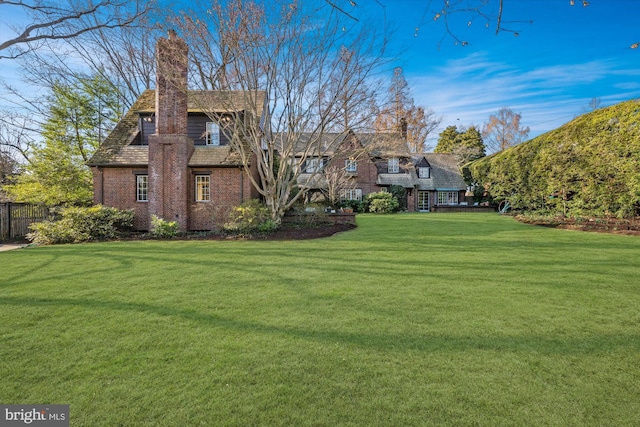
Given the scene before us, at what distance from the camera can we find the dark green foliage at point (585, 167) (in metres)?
13.4

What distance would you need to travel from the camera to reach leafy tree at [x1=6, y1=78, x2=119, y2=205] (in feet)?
56.7

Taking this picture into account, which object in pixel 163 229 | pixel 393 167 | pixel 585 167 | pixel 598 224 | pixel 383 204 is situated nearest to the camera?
pixel 163 229

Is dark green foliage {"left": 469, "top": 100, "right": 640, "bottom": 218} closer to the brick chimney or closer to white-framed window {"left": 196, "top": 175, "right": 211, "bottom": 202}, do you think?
white-framed window {"left": 196, "top": 175, "right": 211, "bottom": 202}

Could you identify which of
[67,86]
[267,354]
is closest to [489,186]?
[267,354]

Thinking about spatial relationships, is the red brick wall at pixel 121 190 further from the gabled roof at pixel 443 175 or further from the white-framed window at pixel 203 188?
the gabled roof at pixel 443 175

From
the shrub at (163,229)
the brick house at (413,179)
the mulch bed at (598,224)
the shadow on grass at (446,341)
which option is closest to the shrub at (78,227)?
the shrub at (163,229)

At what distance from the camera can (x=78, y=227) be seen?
501 inches

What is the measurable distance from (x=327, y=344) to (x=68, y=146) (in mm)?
24949

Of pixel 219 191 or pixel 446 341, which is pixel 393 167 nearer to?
pixel 219 191

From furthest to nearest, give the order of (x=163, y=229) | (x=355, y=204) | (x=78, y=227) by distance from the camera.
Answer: (x=355, y=204)
(x=163, y=229)
(x=78, y=227)

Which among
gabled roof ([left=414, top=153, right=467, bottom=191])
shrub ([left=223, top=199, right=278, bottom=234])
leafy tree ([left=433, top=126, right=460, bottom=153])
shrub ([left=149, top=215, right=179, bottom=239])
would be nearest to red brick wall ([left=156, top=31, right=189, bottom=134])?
shrub ([left=149, top=215, right=179, bottom=239])

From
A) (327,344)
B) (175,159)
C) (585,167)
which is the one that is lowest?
(327,344)

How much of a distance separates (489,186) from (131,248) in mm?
23200

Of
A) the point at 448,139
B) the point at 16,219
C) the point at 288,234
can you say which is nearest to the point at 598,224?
the point at 288,234
